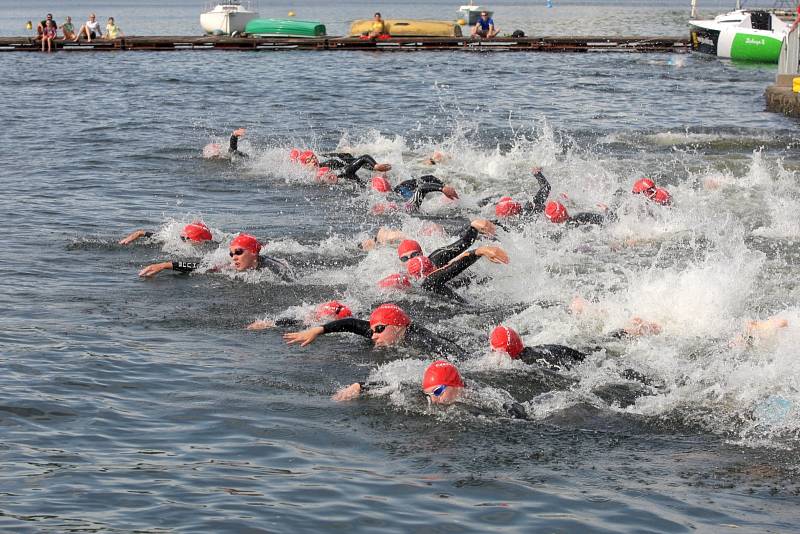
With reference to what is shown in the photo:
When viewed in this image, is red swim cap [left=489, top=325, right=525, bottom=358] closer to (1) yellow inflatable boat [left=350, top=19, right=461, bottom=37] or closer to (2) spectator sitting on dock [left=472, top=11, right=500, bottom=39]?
(2) spectator sitting on dock [left=472, top=11, right=500, bottom=39]

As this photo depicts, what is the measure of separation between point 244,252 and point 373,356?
3.27 m

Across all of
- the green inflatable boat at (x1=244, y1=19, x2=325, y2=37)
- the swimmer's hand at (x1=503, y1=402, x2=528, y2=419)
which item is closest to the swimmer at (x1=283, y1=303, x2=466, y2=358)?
the swimmer's hand at (x1=503, y1=402, x2=528, y2=419)

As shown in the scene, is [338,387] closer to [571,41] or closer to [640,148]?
[640,148]

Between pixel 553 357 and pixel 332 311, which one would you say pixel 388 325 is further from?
pixel 553 357

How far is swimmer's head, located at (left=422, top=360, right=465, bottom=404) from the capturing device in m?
9.98

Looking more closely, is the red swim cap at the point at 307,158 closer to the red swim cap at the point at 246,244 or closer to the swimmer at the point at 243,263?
the swimmer at the point at 243,263

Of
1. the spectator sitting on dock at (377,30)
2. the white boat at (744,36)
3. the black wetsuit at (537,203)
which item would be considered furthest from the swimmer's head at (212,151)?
the white boat at (744,36)

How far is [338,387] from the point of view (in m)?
10.8

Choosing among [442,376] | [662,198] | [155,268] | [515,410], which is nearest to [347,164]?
[662,198]

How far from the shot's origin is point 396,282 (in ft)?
45.5

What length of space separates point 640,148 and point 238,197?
398 inches

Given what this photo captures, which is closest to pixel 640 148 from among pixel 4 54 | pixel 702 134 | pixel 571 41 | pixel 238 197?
pixel 702 134

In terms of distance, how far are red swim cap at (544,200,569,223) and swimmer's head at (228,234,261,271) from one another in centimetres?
544

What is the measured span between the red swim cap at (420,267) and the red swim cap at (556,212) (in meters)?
4.39
